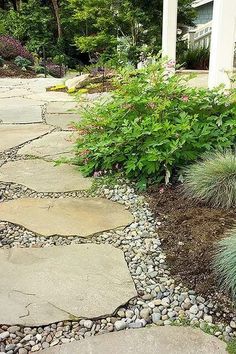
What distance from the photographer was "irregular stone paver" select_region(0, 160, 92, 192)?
2947mm

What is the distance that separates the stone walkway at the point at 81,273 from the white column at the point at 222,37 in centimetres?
182

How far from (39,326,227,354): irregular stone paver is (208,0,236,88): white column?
2628 mm

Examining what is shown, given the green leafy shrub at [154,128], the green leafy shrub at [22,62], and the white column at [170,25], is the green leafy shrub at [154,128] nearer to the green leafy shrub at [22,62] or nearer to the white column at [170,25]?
the white column at [170,25]

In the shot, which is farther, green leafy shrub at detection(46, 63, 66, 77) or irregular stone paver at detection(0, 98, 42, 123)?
green leafy shrub at detection(46, 63, 66, 77)

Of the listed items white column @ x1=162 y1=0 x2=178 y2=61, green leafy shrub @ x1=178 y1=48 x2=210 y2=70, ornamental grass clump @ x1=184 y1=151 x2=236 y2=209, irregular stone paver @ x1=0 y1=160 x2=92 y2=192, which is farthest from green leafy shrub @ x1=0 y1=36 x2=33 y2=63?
ornamental grass clump @ x1=184 y1=151 x2=236 y2=209

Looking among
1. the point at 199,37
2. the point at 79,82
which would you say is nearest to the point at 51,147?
the point at 79,82

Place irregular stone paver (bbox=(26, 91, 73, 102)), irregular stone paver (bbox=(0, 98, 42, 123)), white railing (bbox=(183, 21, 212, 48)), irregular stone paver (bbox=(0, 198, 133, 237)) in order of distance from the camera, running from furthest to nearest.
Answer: white railing (bbox=(183, 21, 212, 48)), irregular stone paver (bbox=(26, 91, 73, 102)), irregular stone paver (bbox=(0, 98, 42, 123)), irregular stone paver (bbox=(0, 198, 133, 237))

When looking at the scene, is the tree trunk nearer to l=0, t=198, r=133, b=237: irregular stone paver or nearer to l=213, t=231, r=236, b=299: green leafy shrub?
l=0, t=198, r=133, b=237: irregular stone paver

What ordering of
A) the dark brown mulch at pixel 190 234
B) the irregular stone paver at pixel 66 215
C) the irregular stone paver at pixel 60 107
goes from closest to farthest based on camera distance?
the dark brown mulch at pixel 190 234, the irregular stone paver at pixel 66 215, the irregular stone paver at pixel 60 107

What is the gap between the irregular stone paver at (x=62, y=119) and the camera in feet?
15.4

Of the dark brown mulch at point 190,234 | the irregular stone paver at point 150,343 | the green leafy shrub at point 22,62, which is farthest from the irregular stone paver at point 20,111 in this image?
the green leafy shrub at point 22,62

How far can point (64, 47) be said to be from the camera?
42.2ft

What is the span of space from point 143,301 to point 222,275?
349 millimetres

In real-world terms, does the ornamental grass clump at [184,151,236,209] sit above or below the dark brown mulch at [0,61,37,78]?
below
